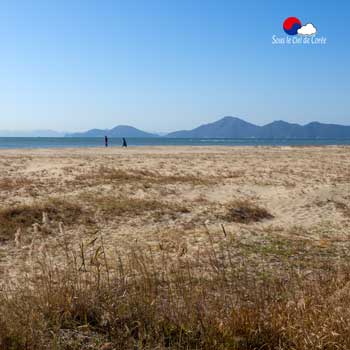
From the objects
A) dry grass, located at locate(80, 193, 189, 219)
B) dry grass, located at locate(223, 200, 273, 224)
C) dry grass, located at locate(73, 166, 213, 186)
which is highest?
dry grass, located at locate(73, 166, 213, 186)

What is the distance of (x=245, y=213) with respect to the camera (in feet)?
40.1

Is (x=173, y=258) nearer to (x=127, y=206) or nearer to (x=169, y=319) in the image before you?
(x=169, y=319)

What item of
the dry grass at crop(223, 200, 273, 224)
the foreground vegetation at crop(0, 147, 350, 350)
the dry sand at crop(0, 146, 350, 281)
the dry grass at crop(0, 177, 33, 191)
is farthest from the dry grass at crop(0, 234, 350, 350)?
the dry grass at crop(0, 177, 33, 191)

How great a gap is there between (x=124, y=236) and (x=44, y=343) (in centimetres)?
600

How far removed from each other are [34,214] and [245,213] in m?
6.16

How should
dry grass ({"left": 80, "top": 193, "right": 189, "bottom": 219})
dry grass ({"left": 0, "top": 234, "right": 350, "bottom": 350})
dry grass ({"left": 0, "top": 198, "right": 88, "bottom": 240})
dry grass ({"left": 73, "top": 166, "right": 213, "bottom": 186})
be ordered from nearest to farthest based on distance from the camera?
dry grass ({"left": 0, "top": 234, "right": 350, "bottom": 350}), dry grass ({"left": 0, "top": 198, "right": 88, "bottom": 240}), dry grass ({"left": 80, "top": 193, "right": 189, "bottom": 219}), dry grass ({"left": 73, "top": 166, "right": 213, "bottom": 186})

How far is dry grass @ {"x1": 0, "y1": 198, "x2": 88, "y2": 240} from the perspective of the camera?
9.49m

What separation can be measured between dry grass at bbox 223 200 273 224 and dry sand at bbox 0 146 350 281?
24cm

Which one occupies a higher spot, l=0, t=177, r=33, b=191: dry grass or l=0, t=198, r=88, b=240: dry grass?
l=0, t=177, r=33, b=191: dry grass

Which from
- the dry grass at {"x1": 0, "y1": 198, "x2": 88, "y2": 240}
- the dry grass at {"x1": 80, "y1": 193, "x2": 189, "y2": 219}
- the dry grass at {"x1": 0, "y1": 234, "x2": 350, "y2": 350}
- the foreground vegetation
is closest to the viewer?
the dry grass at {"x1": 0, "y1": 234, "x2": 350, "y2": 350}

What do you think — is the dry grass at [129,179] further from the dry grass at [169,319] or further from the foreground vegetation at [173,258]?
the dry grass at [169,319]

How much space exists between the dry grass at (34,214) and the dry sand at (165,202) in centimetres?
8

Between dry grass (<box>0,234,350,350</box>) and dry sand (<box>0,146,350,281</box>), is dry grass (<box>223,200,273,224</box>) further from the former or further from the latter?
dry grass (<box>0,234,350,350</box>)

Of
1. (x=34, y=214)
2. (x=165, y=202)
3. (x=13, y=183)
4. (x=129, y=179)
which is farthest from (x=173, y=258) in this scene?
(x=129, y=179)
